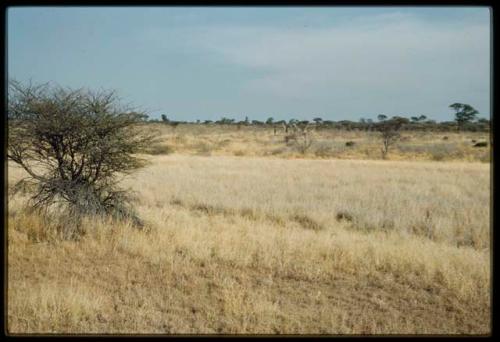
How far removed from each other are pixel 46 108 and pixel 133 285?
4298 millimetres

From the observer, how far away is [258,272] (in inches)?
269

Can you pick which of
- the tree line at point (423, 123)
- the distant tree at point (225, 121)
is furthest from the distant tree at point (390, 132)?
the distant tree at point (225, 121)

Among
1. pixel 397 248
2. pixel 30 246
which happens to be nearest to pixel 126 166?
pixel 30 246

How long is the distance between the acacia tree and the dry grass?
626mm

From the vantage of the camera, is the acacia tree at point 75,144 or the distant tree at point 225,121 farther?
the distant tree at point 225,121

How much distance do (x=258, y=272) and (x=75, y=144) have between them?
4.64 metres

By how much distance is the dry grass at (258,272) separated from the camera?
5219mm

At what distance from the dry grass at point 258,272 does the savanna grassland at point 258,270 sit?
0.02 metres

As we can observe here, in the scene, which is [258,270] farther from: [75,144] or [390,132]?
[390,132]

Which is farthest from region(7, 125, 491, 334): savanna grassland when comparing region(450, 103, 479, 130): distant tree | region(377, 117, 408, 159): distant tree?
region(450, 103, 479, 130): distant tree

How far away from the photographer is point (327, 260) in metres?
7.29

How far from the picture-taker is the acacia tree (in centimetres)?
882

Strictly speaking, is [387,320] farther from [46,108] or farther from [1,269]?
[46,108]

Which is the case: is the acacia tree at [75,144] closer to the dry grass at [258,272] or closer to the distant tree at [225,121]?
the dry grass at [258,272]
